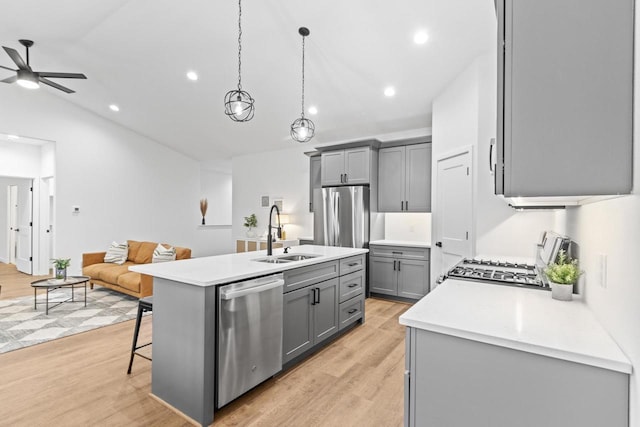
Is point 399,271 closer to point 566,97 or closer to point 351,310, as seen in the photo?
point 351,310

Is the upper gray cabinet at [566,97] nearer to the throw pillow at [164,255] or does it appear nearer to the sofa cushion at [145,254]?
the throw pillow at [164,255]

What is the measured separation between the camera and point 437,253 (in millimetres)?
4344

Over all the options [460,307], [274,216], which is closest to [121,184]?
[274,216]

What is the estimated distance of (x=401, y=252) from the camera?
482 centimetres

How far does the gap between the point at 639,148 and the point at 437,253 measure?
144 inches

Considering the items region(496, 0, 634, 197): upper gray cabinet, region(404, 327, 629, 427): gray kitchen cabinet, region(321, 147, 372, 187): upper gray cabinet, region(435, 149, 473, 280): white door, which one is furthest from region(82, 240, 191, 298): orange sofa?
region(496, 0, 634, 197): upper gray cabinet

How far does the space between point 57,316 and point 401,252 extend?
482cm

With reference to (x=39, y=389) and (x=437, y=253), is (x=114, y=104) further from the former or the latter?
(x=437, y=253)

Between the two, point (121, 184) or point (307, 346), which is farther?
point (121, 184)

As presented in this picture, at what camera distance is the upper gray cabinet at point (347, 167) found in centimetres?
515

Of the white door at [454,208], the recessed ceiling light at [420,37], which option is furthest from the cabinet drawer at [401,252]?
the recessed ceiling light at [420,37]

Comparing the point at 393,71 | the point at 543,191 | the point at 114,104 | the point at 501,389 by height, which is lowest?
the point at 501,389

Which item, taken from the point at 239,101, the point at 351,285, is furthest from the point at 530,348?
the point at 239,101

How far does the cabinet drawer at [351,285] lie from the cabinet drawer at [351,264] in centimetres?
5
